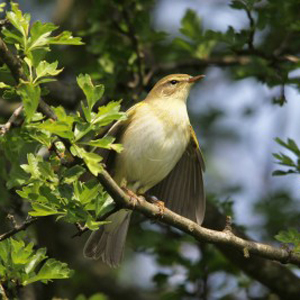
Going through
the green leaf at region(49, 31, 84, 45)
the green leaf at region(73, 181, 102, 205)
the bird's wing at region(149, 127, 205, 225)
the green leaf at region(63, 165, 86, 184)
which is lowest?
the bird's wing at region(149, 127, 205, 225)

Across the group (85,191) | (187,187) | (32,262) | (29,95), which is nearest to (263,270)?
(187,187)

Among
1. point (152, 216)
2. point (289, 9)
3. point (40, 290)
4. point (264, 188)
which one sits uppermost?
point (289, 9)

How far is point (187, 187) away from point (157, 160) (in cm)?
50

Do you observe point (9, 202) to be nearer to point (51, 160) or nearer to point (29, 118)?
point (51, 160)

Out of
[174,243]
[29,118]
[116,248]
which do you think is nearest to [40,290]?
[116,248]

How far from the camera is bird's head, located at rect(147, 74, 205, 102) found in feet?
16.3

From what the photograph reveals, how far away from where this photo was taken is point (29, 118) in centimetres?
274

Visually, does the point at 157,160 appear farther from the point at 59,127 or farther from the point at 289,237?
the point at 59,127

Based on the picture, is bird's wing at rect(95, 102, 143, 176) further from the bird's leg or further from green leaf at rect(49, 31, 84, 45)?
green leaf at rect(49, 31, 84, 45)

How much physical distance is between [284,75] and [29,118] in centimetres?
283

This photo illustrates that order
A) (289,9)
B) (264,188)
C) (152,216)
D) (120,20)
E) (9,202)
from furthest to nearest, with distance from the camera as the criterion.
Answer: (264,188) < (120,20) < (289,9) < (9,202) < (152,216)

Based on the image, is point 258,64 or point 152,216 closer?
point 152,216

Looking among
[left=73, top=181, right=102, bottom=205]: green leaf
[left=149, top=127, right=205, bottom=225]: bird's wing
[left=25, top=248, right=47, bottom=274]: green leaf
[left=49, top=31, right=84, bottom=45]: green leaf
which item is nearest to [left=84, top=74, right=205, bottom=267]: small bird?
[left=149, top=127, right=205, bottom=225]: bird's wing

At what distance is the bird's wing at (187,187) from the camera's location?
15.2 feet
